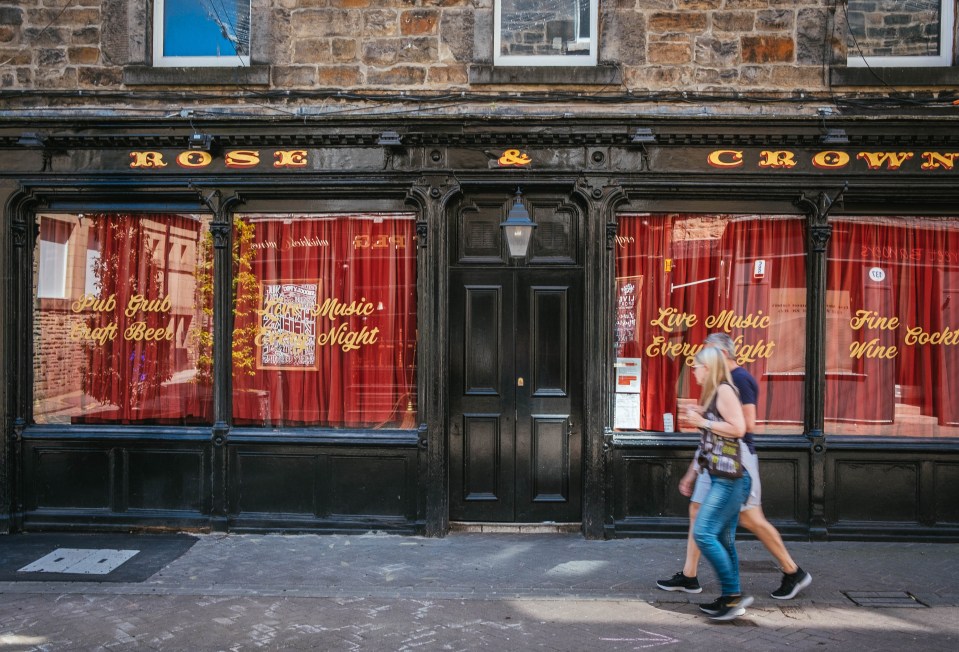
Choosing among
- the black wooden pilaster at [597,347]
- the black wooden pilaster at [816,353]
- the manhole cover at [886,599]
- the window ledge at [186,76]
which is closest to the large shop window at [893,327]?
the black wooden pilaster at [816,353]

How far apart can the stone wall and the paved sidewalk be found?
473 centimetres

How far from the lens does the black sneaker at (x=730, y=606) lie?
5.80 metres

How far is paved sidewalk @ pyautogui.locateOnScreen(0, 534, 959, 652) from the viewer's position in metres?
5.55

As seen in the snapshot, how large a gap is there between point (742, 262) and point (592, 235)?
167 centimetres

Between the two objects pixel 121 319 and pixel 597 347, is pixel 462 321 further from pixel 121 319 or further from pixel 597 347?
pixel 121 319

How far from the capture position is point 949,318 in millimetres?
8375

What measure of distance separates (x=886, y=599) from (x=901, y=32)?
5802 millimetres

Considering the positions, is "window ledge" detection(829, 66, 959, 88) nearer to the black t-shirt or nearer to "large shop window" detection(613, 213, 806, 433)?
"large shop window" detection(613, 213, 806, 433)

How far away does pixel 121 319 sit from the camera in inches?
341

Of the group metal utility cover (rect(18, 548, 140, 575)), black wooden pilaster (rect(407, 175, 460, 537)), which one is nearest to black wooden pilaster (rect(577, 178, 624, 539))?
black wooden pilaster (rect(407, 175, 460, 537))

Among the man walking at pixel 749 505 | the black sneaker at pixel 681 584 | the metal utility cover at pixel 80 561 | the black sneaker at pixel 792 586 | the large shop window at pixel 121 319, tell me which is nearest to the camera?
the man walking at pixel 749 505

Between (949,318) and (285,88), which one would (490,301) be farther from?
(949,318)

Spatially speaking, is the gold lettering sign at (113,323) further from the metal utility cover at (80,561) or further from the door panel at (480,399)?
the door panel at (480,399)

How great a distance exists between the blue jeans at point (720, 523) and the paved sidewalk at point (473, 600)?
365mm
